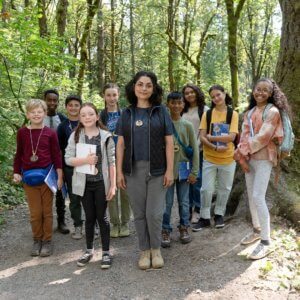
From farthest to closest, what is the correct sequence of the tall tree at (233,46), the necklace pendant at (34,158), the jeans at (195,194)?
the tall tree at (233,46), the jeans at (195,194), the necklace pendant at (34,158)

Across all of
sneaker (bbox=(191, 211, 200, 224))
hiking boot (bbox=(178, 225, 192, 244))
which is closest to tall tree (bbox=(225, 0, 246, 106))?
sneaker (bbox=(191, 211, 200, 224))

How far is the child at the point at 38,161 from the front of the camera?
4984 mm

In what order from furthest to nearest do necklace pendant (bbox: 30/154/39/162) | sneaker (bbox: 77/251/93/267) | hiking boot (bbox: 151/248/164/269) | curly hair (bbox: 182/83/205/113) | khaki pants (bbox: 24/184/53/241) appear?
1. curly hair (bbox: 182/83/205/113)
2. khaki pants (bbox: 24/184/53/241)
3. necklace pendant (bbox: 30/154/39/162)
4. sneaker (bbox: 77/251/93/267)
5. hiking boot (bbox: 151/248/164/269)

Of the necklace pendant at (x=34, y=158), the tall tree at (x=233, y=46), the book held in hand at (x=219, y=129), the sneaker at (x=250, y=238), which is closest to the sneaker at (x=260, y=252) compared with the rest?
the sneaker at (x=250, y=238)

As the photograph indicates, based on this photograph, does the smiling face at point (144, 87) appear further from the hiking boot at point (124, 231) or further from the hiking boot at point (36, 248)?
the hiking boot at point (36, 248)

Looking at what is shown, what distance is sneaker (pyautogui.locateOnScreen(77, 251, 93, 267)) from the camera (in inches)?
186

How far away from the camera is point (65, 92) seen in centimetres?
1113

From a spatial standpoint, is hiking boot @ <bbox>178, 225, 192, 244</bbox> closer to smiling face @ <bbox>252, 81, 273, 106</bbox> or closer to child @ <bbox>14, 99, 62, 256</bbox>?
child @ <bbox>14, 99, 62, 256</bbox>

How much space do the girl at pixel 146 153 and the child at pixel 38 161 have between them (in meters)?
1.17

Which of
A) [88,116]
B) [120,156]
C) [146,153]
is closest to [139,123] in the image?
[146,153]

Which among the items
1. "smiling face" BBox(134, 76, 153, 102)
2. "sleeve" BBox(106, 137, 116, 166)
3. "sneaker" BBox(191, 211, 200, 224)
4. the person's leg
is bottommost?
"sneaker" BBox(191, 211, 200, 224)

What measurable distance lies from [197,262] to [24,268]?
A: 2.23 metres

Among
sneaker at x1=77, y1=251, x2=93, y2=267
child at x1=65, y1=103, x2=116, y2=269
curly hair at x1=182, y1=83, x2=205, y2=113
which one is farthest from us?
curly hair at x1=182, y1=83, x2=205, y2=113

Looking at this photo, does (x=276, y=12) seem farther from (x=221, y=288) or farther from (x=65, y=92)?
(x=221, y=288)
